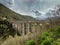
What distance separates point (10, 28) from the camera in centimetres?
1512

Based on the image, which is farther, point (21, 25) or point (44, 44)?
point (21, 25)

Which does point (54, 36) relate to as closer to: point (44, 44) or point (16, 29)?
point (44, 44)

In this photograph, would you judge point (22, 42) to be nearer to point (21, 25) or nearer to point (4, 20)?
point (21, 25)

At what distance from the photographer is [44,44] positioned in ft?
9.06

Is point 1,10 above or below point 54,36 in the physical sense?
above

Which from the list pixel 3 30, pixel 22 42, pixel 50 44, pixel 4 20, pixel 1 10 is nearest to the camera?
pixel 50 44

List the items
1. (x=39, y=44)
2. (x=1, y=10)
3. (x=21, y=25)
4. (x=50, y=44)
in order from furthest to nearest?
(x=1, y=10)
(x=21, y=25)
(x=39, y=44)
(x=50, y=44)

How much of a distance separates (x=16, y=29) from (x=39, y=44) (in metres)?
11.6

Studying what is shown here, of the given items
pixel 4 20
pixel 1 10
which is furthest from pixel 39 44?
pixel 1 10

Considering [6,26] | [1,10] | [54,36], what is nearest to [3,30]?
[6,26]

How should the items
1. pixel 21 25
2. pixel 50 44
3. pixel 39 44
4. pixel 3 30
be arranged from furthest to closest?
pixel 3 30
pixel 21 25
pixel 39 44
pixel 50 44

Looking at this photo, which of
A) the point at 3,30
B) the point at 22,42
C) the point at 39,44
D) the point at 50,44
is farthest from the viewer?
the point at 3,30

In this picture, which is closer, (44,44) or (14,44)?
(44,44)

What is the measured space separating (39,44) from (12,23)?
12.0 m
